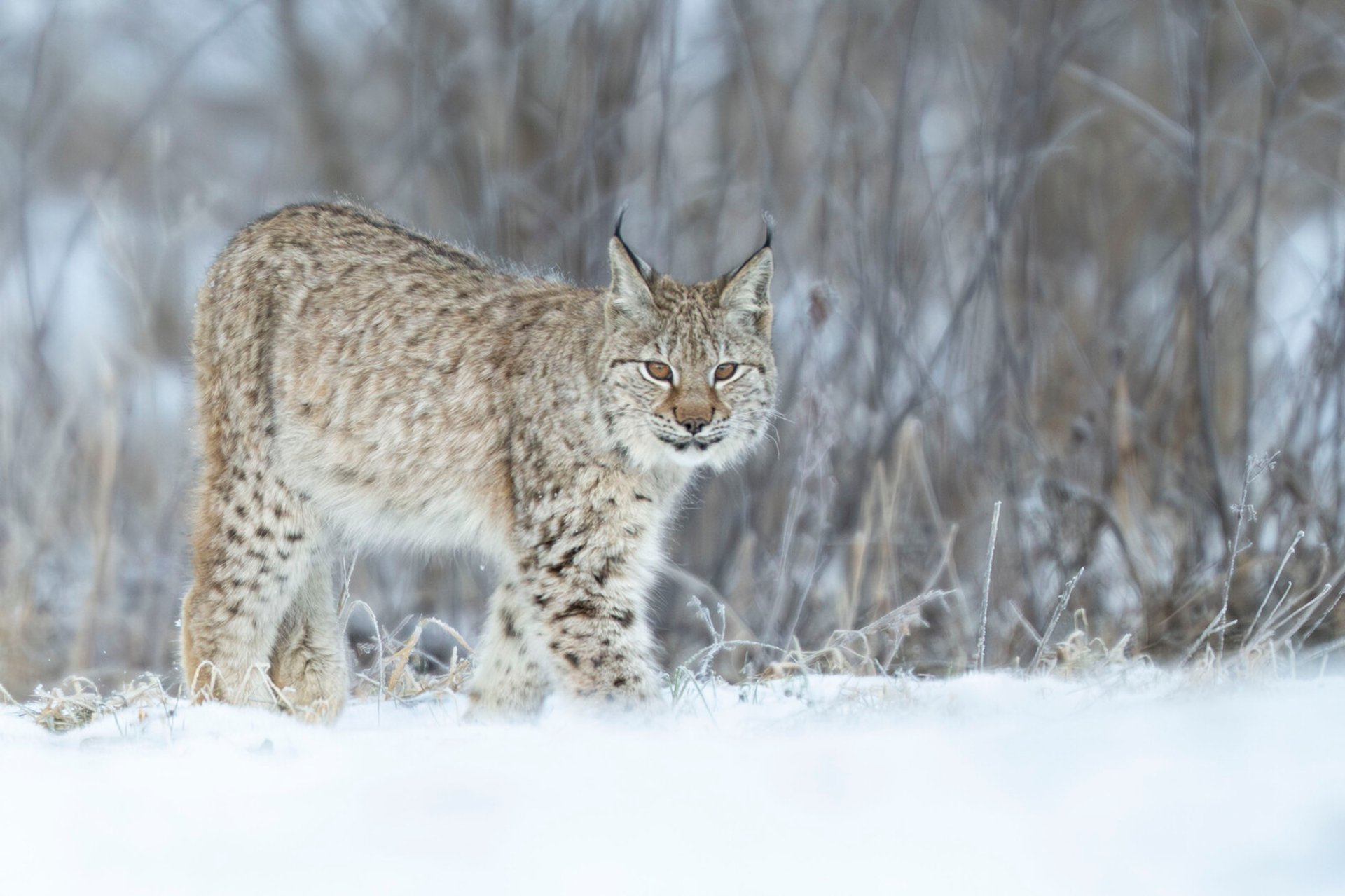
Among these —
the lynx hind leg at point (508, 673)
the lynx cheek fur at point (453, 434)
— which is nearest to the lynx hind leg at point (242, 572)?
the lynx cheek fur at point (453, 434)

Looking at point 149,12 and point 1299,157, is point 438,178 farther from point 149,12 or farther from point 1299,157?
point 1299,157

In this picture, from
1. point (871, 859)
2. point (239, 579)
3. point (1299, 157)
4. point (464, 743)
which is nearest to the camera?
point (871, 859)

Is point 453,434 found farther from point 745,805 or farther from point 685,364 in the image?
point 745,805

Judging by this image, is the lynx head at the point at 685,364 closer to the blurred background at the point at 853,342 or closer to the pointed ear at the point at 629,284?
the pointed ear at the point at 629,284

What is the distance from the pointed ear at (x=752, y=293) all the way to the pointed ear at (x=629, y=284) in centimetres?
24

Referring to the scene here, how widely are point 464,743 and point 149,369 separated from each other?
403 cm

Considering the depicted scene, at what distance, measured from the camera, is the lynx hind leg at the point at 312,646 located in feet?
15.3

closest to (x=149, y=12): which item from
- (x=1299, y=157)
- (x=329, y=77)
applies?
(x=329, y=77)

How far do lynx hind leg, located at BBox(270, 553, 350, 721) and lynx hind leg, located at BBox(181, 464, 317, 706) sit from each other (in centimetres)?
11

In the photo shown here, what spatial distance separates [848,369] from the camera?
19.4 feet

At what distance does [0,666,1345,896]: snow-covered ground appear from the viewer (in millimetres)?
2305

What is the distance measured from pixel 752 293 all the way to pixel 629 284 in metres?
0.40

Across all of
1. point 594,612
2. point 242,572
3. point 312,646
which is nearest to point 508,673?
point 594,612

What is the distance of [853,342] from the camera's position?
19.0ft
